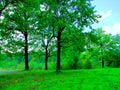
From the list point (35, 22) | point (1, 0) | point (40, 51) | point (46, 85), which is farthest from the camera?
point (40, 51)

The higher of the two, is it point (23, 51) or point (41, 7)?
point (41, 7)

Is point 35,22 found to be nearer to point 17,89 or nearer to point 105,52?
point 17,89

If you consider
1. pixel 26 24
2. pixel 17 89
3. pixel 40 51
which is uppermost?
pixel 26 24

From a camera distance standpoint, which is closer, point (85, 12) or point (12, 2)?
point (12, 2)

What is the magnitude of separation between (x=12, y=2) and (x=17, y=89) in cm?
1057

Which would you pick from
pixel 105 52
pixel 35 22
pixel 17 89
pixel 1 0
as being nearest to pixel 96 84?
pixel 17 89

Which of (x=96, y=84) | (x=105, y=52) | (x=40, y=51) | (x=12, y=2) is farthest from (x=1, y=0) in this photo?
(x=105, y=52)

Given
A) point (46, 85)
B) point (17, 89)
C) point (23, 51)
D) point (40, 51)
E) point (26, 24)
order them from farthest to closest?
point (40, 51), point (23, 51), point (26, 24), point (46, 85), point (17, 89)

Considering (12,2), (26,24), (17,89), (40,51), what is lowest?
(17,89)

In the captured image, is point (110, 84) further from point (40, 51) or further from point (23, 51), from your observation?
point (40, 51)

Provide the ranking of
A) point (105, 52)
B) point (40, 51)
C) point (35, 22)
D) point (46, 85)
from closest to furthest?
point (46, 85) → point (35, 22) → point (40, 51) → point (105, 52)

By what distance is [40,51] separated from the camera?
41.2m

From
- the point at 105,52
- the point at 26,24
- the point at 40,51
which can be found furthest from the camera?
the point at 105,52

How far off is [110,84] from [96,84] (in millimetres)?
1043
